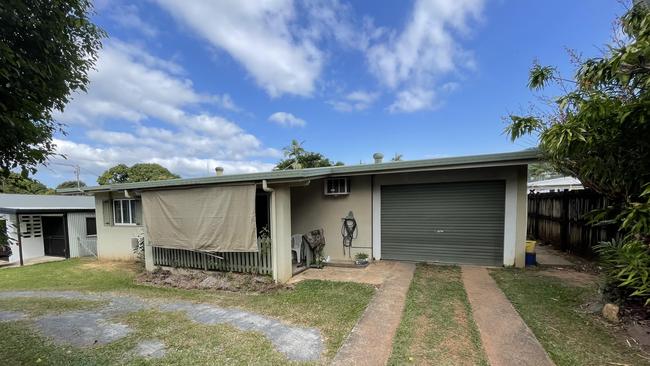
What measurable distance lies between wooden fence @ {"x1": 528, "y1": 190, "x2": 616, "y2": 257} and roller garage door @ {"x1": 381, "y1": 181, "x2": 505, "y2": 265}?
76.0 inches

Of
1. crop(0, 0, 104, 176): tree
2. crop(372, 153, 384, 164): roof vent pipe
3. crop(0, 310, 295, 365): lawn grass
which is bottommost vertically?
crop(0, 310, 295, 365): lawn grass

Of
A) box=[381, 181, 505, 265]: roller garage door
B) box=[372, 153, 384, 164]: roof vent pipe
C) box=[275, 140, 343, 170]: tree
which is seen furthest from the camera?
box=[275, 140, 343, 170]: tree

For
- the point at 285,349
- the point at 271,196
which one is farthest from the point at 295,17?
the point at 285,349

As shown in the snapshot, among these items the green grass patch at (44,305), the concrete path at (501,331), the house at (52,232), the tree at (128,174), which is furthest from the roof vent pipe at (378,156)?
the tree at (128,174)

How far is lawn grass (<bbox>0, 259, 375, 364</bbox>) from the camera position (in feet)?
11.5

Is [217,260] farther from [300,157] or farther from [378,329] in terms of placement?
[300,157]

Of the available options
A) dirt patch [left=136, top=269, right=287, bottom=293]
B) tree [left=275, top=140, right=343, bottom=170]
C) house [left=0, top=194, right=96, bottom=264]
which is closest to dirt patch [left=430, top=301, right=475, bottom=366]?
dirt patch [left=136, top=269, right=287, bottom=293]

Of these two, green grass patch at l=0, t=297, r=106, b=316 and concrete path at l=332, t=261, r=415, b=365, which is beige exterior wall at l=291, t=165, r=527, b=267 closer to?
concrete path at l=332, t=261, r=415, b=365

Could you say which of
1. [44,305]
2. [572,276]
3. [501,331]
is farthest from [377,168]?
[44,305]

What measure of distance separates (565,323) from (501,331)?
1037mm

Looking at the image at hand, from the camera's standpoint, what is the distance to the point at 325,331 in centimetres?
393

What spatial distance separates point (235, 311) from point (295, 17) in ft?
28.1

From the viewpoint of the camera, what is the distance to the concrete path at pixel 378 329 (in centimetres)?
321

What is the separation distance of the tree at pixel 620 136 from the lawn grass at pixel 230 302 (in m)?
3.61
